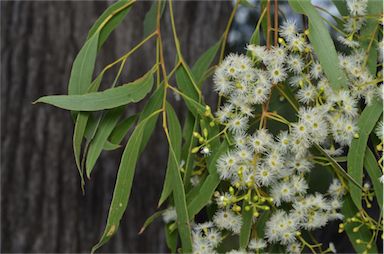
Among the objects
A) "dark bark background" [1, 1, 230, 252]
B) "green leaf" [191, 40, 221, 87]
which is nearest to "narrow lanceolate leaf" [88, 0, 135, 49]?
"green leaf" [191, 40, 221, 87]

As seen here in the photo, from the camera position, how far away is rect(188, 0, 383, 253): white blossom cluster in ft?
3.63

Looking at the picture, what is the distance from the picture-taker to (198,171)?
1.24 meters

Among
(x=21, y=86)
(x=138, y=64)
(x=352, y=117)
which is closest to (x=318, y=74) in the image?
(x=352, y=117)

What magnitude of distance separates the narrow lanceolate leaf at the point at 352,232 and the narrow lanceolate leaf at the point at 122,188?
0.41 m

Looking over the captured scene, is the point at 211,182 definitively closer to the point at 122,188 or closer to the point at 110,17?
the point at 122,188

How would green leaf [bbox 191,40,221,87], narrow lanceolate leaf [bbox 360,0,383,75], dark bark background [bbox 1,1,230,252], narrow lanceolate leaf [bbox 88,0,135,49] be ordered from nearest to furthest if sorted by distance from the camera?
1. narrow lanceolate leaf [bbox 360,0,383,75]
2. narrow lanceolate leaf [bbox 88,0,135,49]
3. green leaf [bbox 191,40,221,87]
4. dark bark background [bbox 1,1,230,252]

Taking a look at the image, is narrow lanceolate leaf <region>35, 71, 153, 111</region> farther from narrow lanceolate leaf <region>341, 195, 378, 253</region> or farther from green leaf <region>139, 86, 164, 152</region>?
narrow lanceolate leaf <region>341, 195, 378, 253</region>

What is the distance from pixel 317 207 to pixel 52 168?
3.39 feet

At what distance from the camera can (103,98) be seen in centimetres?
119

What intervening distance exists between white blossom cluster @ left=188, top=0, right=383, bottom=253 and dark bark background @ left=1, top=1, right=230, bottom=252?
833mm

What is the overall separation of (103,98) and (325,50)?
41 centimetres

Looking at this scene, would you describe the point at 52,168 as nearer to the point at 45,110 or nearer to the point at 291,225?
the point at 45,110

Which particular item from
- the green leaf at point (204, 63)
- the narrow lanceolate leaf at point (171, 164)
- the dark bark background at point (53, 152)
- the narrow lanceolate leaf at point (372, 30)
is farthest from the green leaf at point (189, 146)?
the dark bark background at point (53, 152)

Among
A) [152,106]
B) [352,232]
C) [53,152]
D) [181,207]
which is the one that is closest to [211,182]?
[181,207]
